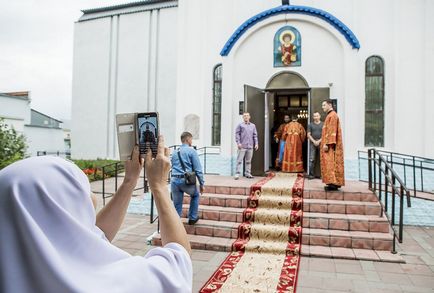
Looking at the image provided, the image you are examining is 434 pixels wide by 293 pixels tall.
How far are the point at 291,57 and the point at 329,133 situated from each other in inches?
144

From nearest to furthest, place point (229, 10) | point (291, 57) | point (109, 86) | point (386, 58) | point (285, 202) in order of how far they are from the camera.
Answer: point (285, 202) < point (386, 58) < point (291, 57) < point (229, 10) < point (109, 86)

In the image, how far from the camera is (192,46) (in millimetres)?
10586

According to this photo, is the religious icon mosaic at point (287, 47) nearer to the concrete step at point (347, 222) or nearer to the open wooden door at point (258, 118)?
the open wooden door at point (258, 118)

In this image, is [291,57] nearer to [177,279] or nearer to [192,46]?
[192,46]

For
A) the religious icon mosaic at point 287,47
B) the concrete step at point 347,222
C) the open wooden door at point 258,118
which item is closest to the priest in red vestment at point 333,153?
the concrete step at point 347,222

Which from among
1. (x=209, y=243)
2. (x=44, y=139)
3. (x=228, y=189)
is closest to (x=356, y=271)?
(x=209, y=243)

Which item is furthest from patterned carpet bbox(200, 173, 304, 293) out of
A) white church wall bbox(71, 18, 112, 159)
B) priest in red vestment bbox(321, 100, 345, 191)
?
white church wall bbox(71, 18, 112, 159)

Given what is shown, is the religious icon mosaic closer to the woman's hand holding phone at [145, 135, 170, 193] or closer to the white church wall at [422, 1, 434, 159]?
the white church wall at [422, 1, 434, 159]

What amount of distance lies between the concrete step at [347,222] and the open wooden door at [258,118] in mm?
3363

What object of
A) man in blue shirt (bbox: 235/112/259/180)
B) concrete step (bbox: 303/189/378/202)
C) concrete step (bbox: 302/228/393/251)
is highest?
man in blue shirt (bbox: 235/112/259/180)

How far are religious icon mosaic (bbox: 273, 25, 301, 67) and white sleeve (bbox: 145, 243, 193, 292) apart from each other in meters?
9.12

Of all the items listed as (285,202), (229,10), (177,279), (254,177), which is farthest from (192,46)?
(177,279)

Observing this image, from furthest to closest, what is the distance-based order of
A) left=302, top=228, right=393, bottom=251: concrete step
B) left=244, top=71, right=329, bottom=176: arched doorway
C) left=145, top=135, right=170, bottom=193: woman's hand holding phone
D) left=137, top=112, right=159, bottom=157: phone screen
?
left=244, top=71, right=329, bottom=176: arched doorway
left=302, top=228, right=393, bottom=251: concrete step
left=137, top=112, right=159, bottom=157: phone screen
left=145, top=135, right=170, bottom=193: woman's hand holding phone

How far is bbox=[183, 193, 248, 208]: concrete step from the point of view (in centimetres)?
681
